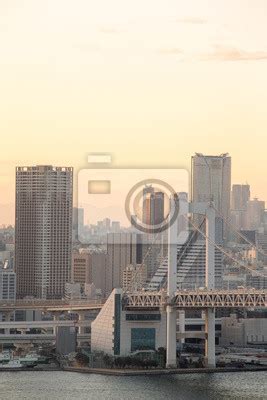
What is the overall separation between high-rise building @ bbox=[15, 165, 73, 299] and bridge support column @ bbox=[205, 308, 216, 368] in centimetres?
1031

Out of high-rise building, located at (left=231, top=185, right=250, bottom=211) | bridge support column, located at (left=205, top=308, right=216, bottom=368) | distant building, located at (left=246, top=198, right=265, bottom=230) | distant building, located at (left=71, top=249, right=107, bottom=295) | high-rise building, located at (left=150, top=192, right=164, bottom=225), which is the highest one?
high-rise building, located at (left=231, top=185, right=250, bottom=211)

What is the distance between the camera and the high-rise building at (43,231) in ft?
96.9

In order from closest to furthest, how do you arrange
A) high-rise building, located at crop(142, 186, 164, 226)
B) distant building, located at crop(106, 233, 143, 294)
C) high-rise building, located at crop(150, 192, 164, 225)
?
high-rise building, located at crop(142, 186, 164, 226) → high-rise building, located at crop(150, 192, 164, 225) → distant building, located at crop(106, 233, 143, 294)

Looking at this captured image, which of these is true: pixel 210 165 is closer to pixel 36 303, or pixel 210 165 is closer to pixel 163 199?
pixel 36 303

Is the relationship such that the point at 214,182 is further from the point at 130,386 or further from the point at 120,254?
the point at 130,386

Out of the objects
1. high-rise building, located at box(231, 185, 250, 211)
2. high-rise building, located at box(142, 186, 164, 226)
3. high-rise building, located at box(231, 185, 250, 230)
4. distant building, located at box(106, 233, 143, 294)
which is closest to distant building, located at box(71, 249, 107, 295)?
distant building, located at box(106, 233, 143, 294)

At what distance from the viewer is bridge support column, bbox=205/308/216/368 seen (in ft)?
58.4

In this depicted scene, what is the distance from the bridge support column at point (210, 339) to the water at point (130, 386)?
1.85 feet

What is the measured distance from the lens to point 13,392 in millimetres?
15008

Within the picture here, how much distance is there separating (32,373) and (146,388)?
1.84 metres

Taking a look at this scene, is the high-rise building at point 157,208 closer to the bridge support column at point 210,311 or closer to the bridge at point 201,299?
the bridge support column at point 210,311

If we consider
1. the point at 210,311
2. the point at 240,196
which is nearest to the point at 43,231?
the point at 240,196

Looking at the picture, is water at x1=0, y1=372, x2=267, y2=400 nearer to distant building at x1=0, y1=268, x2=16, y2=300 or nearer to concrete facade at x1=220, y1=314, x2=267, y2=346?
concrete facade at x1=220, y1=314, x2=267, y2=346

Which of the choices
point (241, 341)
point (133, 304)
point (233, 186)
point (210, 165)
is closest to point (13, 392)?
point (133, 304)
